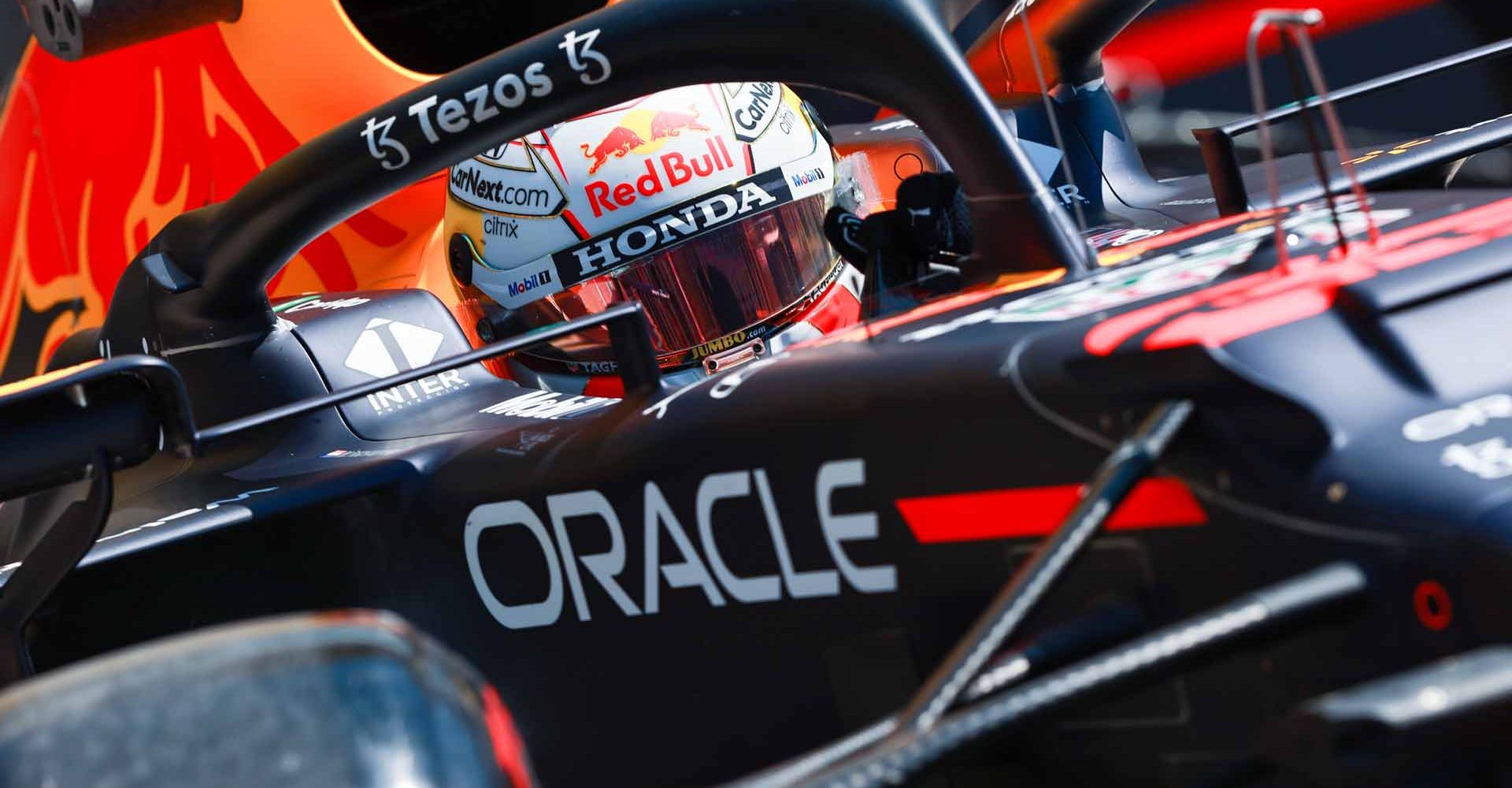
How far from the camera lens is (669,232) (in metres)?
2.42

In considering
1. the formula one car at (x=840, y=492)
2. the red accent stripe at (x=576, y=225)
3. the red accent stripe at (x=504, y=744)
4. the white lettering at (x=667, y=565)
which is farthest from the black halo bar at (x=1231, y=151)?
the red accent stripe at (x=504, y=744)

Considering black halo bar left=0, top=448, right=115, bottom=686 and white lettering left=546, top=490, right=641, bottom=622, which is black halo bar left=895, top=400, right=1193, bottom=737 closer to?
white lettering left=546, top=490, right=641, bottom=622

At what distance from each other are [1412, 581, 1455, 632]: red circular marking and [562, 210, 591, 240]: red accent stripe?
174 cm

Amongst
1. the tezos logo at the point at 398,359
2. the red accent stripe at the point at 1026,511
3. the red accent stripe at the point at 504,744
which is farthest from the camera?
the tezos logo at the point at 398,359

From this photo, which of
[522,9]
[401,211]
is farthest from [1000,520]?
[522,9]

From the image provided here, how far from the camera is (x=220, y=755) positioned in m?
0.62

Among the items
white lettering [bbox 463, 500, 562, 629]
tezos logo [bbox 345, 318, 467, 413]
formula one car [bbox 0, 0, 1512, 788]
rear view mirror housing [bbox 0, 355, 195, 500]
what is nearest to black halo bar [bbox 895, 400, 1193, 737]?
formula one car [bbox 0, 0, 1512, 788]

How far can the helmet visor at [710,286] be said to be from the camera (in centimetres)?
241

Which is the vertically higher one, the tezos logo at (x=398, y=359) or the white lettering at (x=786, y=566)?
the tezos logo at (x=398, y=359)

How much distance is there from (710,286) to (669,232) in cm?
10

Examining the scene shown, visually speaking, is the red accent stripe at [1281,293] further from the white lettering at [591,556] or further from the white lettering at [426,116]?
the white lettering at [426,116]

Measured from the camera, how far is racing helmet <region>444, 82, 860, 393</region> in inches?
95.3

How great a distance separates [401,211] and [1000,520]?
292 cm

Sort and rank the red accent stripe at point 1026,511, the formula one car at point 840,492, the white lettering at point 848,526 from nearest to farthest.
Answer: the formula one car at point 840,492, the red accent stripe at point 1026,511, the white lettering at point 848,526
